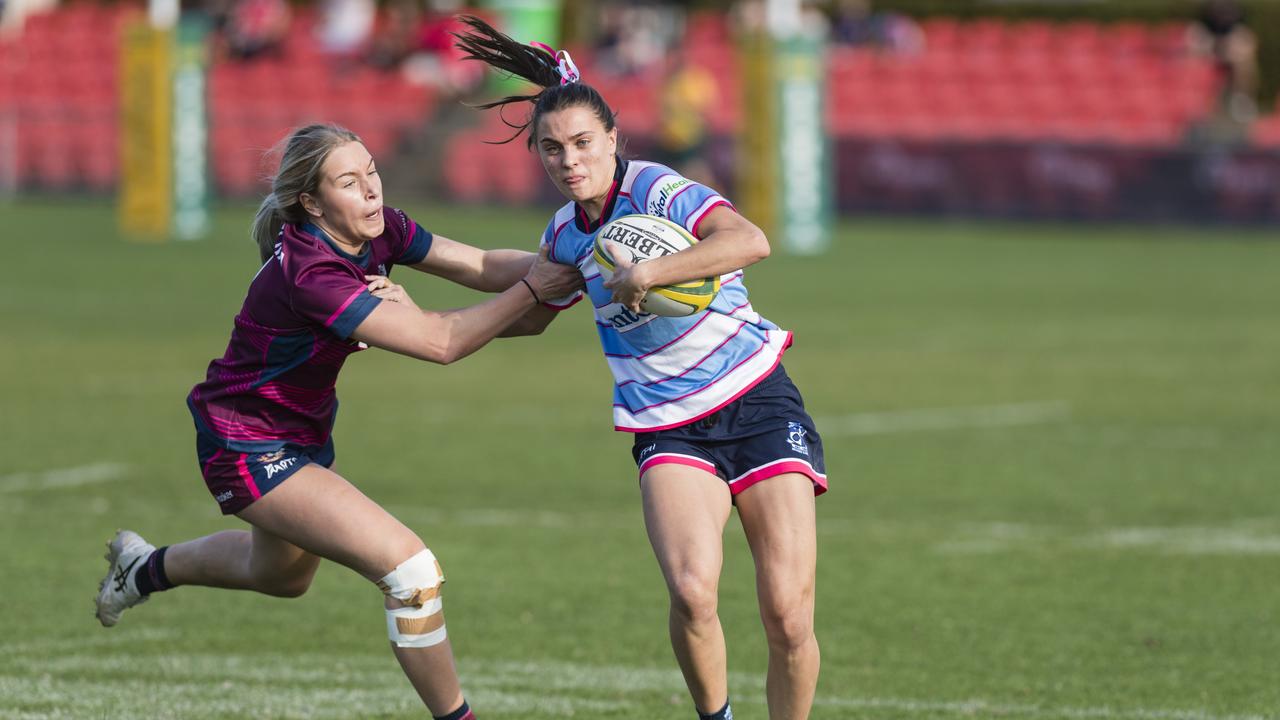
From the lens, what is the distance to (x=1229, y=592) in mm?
8711

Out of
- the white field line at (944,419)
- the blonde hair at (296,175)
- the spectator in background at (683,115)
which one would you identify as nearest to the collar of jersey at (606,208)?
the blonde hair at (296,175)

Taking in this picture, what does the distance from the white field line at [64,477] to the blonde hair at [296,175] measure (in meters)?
5.39

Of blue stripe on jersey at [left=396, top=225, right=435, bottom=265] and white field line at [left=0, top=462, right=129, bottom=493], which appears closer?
blue stripe on jersey at [left=396, top=225, right=435, bottom=265]

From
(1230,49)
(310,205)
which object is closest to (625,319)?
(310,205)

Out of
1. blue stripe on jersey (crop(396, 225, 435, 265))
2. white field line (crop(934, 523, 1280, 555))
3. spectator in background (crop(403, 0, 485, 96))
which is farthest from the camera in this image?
spectator in background (crop(403, 0, 485, 96))

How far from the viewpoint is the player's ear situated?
6.18m

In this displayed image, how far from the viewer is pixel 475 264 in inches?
267

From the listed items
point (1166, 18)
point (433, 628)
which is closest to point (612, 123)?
point (433, 628)

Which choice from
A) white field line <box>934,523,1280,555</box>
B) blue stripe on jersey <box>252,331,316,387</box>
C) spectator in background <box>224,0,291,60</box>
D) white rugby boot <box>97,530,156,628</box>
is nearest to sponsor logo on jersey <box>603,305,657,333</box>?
blue stripe on jersey <box>252,331,316,387</box>

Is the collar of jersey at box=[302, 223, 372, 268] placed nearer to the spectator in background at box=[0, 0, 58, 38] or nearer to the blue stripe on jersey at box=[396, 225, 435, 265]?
the blue stripe on jersey at box=[396, 225, 435, 265]

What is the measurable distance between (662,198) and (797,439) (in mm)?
815

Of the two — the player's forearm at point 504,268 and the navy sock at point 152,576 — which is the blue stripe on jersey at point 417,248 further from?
the navy sock at point 152,576

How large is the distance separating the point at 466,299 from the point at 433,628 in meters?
15.8

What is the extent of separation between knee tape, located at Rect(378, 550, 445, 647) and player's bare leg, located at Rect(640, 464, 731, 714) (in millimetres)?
661
